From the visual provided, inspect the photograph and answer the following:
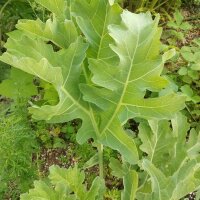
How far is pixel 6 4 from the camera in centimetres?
272

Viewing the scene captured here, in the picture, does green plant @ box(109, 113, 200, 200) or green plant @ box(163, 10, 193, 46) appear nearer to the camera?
green plant @ box(109, 113, 200, 200)

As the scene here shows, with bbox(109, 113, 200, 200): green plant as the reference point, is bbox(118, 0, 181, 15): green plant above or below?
above

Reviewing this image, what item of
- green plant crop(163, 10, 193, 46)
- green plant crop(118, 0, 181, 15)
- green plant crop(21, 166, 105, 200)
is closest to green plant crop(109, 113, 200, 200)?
green plant crop(21, 166, 105, 200)

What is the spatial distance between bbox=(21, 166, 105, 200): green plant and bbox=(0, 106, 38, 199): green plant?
10.7 inches

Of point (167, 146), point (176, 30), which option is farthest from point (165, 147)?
point (176, 30)

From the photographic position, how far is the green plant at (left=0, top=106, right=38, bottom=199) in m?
1.82

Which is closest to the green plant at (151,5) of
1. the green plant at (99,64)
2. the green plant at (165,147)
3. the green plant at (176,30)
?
the green plant at (176,30)

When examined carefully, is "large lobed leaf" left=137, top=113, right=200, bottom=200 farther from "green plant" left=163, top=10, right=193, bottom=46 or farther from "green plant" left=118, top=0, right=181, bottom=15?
"green plant" left=118, top=0, right=181, bottom=15

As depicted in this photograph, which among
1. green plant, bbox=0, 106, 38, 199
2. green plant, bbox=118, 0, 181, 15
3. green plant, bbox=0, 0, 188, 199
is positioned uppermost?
green plant, bbox=0, 0, 188, 199

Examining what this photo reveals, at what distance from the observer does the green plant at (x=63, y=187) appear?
1539 millimetres

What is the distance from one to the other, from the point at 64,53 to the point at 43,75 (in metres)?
0.12

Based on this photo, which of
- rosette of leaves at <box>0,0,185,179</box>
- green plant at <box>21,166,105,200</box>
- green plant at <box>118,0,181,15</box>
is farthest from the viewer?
green plant at <box>118,0,181,15</box>

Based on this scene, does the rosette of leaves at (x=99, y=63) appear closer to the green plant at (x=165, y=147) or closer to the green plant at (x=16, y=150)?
the green plant at (x=165, y=147)

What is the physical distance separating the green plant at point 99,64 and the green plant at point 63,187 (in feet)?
0.33
